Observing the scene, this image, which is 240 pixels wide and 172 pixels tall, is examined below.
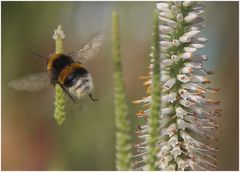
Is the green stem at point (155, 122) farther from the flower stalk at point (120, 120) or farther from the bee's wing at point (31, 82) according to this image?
the bee's wing at point (31, 82)

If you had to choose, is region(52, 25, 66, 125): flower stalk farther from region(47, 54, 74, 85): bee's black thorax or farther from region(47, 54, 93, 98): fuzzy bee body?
region(47, 54, 74, 85): bee's black thorax

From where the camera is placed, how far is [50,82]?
11.4 ft

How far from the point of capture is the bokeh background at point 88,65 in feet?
18.9

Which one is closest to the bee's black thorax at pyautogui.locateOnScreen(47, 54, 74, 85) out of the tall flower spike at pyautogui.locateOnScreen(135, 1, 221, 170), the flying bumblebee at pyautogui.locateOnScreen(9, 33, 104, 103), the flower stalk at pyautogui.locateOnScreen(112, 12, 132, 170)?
the flying bumblebee at pyautogui.locateOnScreen(9, 33, 104, 103)

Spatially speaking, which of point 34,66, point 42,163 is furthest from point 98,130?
point 34,66

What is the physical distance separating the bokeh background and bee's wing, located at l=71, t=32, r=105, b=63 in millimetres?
1774

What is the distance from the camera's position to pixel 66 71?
3541 mm

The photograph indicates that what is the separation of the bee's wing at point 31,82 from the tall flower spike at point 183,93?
53cm

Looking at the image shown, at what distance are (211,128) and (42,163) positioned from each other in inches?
107

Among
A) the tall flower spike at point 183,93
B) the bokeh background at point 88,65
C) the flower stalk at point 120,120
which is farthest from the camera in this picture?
the bokeh background at point 88,65

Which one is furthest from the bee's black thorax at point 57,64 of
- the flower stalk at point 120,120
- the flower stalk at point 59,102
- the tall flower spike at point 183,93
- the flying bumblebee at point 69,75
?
the flower stalk at point 120,120

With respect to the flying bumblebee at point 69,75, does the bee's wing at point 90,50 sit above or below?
above

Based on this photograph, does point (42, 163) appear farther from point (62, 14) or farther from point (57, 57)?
point (57, 57)

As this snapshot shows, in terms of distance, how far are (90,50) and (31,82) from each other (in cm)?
43
